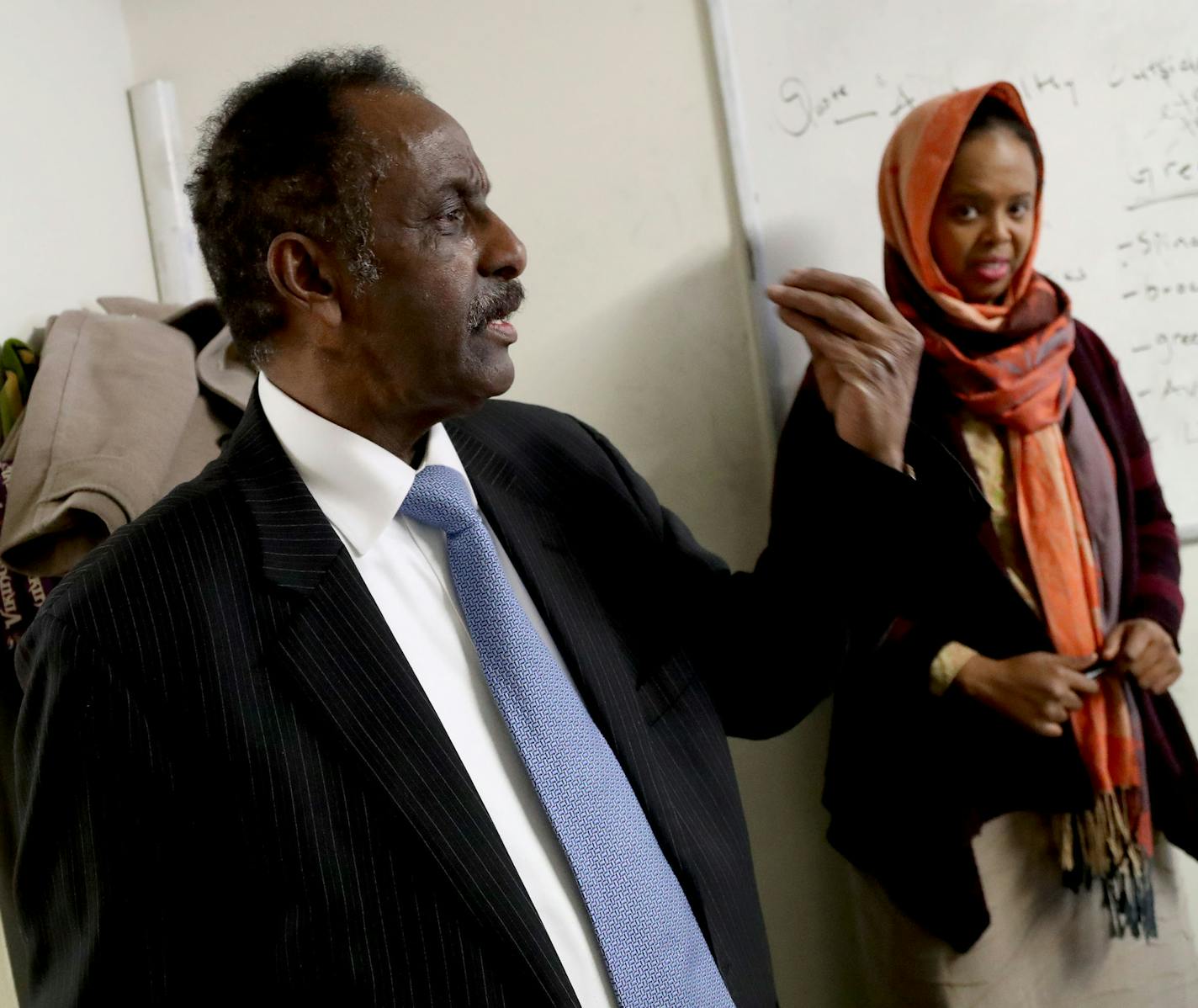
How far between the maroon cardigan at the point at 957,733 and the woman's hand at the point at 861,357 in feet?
1.00

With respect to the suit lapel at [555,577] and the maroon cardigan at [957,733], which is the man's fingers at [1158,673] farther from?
the suit lapel at [555,577]

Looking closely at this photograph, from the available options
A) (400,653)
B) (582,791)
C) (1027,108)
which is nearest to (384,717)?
(400,653)

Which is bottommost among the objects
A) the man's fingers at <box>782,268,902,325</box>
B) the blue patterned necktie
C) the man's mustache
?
the blue patterned necktie

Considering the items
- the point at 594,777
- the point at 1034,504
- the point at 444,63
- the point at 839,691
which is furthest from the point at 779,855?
the point at 444,63

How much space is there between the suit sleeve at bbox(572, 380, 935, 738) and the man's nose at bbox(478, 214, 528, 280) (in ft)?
0.98

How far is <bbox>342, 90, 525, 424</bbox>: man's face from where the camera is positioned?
0.94 metres

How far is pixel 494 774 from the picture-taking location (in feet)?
2.88

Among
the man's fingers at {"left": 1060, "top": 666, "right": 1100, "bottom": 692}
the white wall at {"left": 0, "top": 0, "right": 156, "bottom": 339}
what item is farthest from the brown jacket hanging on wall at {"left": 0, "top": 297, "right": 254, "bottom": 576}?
the man's fingers at {"left": 1060, "top": 666, "right": 1100, "bottom": 692}

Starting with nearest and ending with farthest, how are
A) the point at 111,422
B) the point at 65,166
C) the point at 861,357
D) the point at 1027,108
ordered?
the point at 861,357
the point at 111,422
the point at 65,166
the point at 1027,108

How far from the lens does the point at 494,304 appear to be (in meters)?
0.97

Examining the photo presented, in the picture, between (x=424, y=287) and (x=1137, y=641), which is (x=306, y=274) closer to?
(x=424, y=287)

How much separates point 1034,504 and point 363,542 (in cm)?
92

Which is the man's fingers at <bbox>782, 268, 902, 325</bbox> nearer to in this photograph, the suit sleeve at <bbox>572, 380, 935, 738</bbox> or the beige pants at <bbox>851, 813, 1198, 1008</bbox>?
the suit sleeve at <bbox>572, 380, 935, 738</bbox>

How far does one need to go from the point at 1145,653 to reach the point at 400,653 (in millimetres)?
1037
